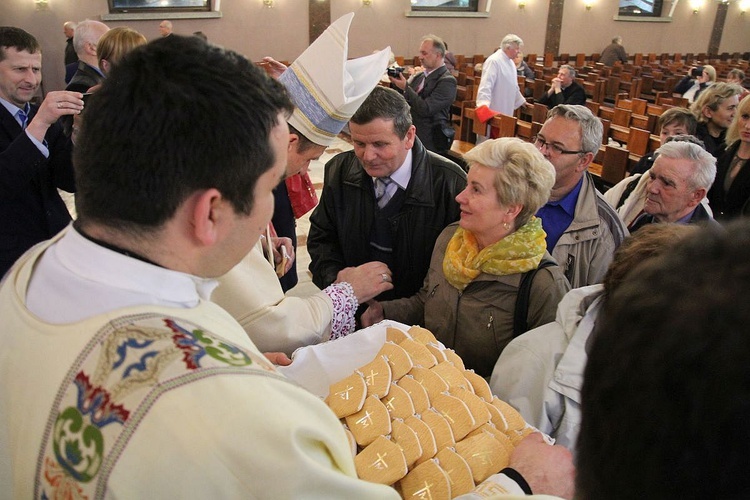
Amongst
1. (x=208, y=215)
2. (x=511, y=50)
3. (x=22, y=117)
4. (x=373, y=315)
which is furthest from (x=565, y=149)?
(x=511, y=50)

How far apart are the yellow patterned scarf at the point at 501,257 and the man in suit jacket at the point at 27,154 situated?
61.5 inches

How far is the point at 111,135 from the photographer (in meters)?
0.78

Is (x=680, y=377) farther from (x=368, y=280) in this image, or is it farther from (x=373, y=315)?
(x=373, y=315)

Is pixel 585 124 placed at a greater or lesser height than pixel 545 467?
greater

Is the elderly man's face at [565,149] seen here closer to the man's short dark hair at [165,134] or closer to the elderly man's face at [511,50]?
the man's short dark hair at [165,134]

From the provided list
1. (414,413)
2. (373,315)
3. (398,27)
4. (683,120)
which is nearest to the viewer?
(414,413)

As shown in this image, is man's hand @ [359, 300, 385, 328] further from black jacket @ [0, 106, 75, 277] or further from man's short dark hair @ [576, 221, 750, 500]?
man's short dark hair @ [576, 221, 750, 500]

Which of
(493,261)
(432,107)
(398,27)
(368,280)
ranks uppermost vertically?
(398,27)

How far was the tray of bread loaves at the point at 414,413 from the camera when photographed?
1.12m

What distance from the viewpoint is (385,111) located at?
2303mm

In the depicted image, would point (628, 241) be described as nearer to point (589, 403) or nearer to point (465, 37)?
point (589, 403)

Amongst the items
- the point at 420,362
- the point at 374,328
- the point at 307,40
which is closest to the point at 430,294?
the point at 374,328

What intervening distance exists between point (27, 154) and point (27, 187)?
0.66 feet

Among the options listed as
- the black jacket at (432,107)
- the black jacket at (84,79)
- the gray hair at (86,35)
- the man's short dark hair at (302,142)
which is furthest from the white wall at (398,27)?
the man's short dark hair at (302,142)
